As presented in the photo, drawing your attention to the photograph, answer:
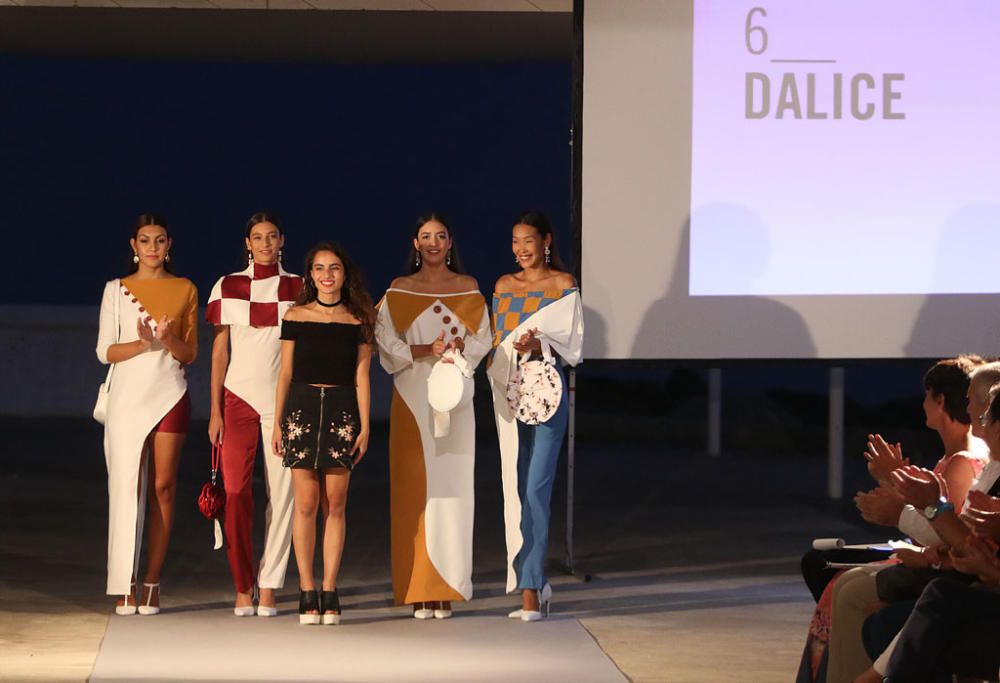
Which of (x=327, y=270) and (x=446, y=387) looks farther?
(x=446, y=387)

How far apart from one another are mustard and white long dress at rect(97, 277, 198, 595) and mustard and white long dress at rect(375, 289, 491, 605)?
2.28ft

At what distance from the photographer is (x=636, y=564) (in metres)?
7.33

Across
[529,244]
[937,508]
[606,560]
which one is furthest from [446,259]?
[937,508]

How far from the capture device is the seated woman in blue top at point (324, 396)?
5.66m

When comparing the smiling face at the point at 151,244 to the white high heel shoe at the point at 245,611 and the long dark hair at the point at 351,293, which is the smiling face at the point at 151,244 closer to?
the long dark hair at the point at 351,293

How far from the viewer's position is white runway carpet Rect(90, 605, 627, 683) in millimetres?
4891

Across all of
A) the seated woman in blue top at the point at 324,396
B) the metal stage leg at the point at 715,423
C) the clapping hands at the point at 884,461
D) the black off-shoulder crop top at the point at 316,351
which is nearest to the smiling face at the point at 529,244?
the seated woman in blue top at the point at 324,396

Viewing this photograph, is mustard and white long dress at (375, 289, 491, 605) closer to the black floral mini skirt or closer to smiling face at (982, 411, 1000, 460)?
A: the black floral mini skirt

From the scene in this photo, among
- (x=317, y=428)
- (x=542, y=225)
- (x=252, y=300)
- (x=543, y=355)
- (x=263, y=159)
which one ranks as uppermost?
(x=263, y=159)

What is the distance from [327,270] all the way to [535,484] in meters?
1.03

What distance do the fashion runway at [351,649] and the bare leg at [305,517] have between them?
189 mm

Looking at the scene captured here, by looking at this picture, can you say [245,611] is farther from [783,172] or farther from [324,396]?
[783,172]

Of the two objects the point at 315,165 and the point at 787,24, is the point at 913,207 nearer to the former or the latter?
the point at 787,24

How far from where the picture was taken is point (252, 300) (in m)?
5.81
